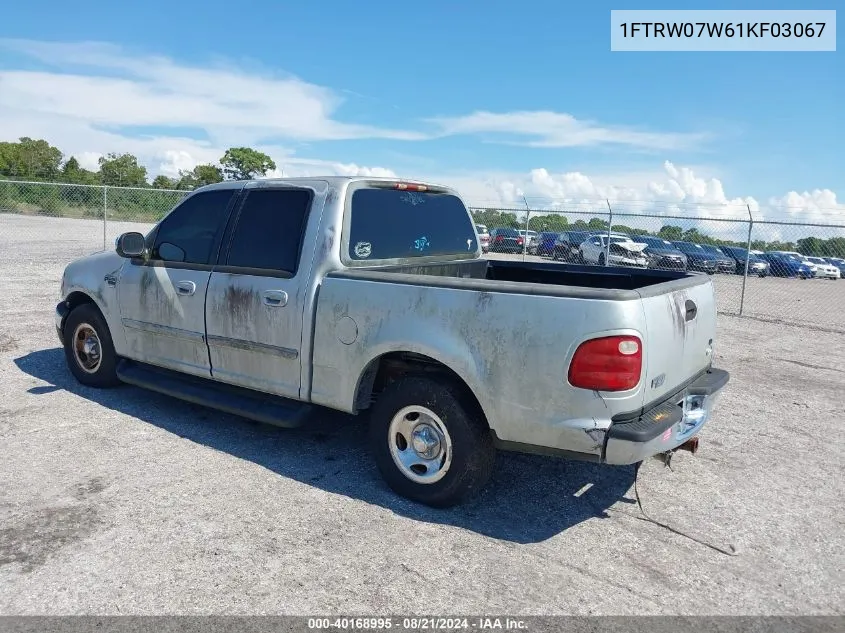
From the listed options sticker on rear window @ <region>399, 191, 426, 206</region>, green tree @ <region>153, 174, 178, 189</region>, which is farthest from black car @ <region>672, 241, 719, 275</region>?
green tree @ <region>153, 174, 178, 189</region>

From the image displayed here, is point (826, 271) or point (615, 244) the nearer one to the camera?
point (615, 244)

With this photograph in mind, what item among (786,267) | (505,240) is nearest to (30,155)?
(505,240)

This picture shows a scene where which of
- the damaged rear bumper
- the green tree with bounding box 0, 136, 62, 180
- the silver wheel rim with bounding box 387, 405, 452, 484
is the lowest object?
the silver wheel rim with bounding box 387, 405, 452, 484

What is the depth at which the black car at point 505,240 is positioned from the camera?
19.8m

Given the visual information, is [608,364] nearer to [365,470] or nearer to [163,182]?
[365,470]

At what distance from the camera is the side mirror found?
5.06m

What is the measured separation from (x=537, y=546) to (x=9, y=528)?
2.77 metres

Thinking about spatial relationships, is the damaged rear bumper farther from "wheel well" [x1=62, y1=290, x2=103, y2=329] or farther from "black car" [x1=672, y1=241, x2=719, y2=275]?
"black car" [x1=672, y1=241, x2=719, y2=275]

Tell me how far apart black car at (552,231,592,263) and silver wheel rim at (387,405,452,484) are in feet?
54.7

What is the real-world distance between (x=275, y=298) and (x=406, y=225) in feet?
3.64

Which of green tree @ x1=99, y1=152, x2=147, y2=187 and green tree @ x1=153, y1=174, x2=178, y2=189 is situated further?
green tree @ x1=99, y1=152, x2=147, y2=187

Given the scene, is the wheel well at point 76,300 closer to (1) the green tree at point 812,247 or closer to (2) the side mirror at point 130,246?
(2) the side mirror at point 130,246

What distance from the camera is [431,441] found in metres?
3.78

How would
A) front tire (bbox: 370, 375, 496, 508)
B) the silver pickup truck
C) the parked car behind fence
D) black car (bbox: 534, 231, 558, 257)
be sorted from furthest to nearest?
the parked car behind fence, black car (bbox: 534, 231, 558, 257), front tire (bbox: 370, 375, 496, 508), the silver pickup truck
